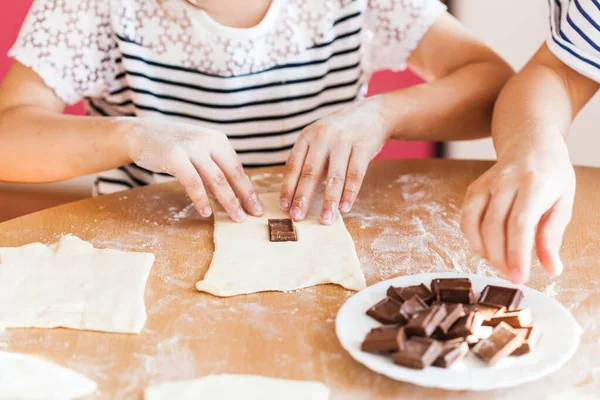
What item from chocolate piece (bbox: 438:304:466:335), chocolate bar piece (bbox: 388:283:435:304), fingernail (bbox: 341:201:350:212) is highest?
chocolate piece (bbox: 438:304:466:335)

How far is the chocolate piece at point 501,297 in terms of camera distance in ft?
2.89

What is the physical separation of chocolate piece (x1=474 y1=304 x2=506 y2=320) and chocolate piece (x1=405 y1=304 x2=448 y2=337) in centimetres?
6

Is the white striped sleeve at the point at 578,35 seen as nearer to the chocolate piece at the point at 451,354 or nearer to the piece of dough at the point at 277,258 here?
the piece of dough at the point at 277,258

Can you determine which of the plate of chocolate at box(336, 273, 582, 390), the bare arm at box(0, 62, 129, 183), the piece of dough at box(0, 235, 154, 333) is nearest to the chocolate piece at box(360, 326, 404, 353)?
the plate of chocolate at box(336, 273, 582, 390)

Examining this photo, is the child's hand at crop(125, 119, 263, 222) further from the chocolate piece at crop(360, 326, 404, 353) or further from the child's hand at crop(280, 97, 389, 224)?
the chocolate piece at crop(360, 326, 404, 353)

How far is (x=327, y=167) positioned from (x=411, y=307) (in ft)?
1.40

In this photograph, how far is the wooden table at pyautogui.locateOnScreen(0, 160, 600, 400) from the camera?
82 cm

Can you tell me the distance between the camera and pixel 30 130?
1.32 metres

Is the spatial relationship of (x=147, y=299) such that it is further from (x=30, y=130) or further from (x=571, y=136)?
(x=571, y=136)

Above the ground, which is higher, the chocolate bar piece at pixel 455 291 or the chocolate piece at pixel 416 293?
the chocolate bar piece at pixel 455 291

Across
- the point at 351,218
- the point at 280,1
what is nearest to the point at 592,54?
the point at 351,218

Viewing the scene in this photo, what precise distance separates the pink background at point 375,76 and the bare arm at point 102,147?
1.19 metres

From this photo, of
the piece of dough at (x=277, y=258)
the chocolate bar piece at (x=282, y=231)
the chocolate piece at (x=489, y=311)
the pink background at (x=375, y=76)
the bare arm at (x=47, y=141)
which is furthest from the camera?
the pink background at (x=375, y=76)

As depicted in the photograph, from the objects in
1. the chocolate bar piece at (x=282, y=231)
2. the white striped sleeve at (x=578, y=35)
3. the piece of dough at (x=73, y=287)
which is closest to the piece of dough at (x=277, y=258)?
the chocolate bar piece at (x=282, y=231)
